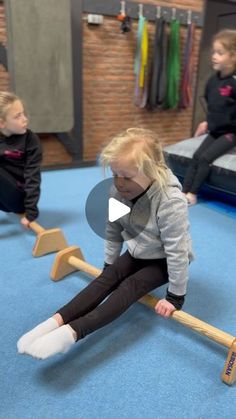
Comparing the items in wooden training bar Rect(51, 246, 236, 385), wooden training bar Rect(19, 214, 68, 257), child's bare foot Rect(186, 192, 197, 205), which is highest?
wooden training bar Rect(51, 246, 236, 385)

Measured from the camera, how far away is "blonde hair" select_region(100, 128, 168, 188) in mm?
1099

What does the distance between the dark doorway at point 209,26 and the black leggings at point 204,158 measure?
2.05 metres

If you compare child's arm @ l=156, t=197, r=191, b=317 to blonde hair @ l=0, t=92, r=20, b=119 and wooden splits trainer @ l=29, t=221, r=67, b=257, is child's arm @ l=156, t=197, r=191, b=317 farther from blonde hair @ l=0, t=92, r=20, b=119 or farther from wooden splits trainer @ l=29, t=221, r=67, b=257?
blonde hair @ l=0, t=92, r=20, b=119

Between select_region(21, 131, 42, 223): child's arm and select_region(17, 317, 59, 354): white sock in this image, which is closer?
select_region(17, 317, 59, 354): white sock

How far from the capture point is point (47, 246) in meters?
1.84

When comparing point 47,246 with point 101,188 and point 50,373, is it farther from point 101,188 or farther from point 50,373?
point 50,373

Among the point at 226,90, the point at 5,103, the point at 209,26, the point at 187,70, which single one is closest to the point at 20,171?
the point at 5,103

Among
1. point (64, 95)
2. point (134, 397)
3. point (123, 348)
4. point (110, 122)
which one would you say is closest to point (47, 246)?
point (123, 348)

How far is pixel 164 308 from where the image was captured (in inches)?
47.5

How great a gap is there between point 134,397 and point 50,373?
262 millimetres

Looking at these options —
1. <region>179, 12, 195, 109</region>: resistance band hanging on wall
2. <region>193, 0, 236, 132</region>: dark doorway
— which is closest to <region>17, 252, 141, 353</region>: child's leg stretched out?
<region>179, 12, 195, 109</region>: resistance band hanging on wall

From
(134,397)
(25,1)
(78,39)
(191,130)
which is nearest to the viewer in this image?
(134,397)

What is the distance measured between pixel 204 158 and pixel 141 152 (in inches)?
62.6
